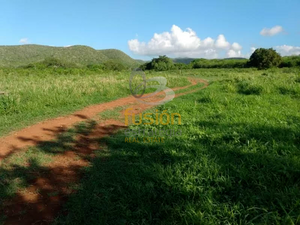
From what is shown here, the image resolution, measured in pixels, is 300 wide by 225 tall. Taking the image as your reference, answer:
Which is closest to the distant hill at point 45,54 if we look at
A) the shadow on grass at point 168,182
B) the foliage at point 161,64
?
the foliage at point 161,64

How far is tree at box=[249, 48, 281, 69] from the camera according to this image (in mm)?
40906

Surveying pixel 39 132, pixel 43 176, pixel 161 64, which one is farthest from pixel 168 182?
pixel 161 64

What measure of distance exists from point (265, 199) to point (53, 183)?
3.00 meters

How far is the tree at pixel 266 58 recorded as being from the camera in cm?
4091

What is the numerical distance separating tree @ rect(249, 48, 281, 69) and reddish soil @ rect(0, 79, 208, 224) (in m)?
45.6

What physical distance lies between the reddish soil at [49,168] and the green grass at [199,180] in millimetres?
264

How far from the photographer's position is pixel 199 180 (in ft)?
8.23

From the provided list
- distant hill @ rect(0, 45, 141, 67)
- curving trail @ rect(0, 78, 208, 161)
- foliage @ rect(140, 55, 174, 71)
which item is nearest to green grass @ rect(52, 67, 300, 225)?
curving trail @ rect(0, 78, 208, 161)

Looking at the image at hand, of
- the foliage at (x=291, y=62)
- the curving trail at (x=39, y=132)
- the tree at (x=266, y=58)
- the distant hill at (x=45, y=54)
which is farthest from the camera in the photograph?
the distant hill at (x=45, y=54)

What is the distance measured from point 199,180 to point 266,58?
47.6 metres

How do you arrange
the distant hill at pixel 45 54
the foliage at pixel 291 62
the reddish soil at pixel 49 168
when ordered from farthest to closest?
the distant hill at pixel 45 54, the foliage at pixel 291 62, the reddish soil at pixel 49 168

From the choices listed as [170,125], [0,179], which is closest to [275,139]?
[170,125]

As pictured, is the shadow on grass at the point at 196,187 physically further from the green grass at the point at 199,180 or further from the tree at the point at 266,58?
the tree at the point at 266,58

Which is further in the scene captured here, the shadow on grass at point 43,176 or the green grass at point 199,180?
the shadow on grass at point 43,176
